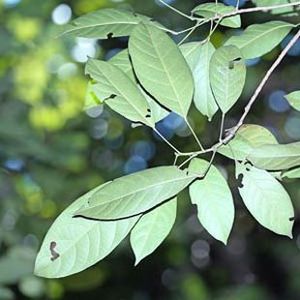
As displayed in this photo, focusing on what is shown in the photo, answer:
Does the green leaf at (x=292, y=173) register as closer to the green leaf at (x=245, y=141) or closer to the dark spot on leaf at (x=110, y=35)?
the green leaf at (x=245, y=141)

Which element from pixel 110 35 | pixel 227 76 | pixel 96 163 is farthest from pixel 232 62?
pixel 96 163

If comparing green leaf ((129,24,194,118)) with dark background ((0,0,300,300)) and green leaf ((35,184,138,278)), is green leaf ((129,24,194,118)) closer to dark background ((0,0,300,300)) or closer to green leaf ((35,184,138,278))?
green leaf ((35,184,138,278))

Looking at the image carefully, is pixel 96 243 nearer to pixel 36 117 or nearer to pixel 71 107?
pixel 36 117

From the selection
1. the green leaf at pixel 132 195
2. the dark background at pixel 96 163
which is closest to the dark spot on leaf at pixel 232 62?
the green leaf at pixel 132 195

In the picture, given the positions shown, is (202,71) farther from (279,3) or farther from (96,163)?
(96,163)

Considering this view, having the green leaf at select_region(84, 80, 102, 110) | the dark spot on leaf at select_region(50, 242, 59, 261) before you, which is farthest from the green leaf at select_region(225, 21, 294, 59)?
the dark spot on leaf at select_region(50, 242, 59, 261)

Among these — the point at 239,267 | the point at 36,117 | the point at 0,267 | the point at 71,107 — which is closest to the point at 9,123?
the point at 0,267
